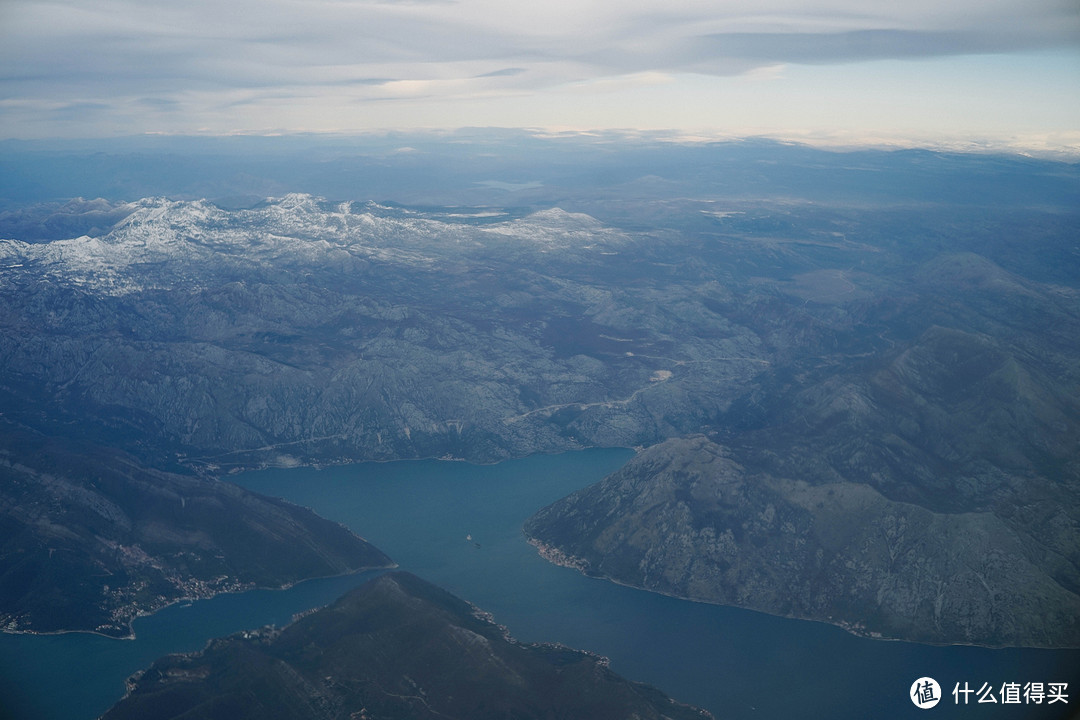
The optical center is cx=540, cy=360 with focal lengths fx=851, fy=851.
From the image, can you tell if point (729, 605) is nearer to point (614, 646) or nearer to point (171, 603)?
point (614, 646)

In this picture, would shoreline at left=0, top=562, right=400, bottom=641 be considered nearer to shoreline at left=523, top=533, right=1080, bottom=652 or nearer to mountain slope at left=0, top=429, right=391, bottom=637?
mountain slope at left=0, top=429, right=391, bottom=637

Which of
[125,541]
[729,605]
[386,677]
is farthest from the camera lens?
[125,541]

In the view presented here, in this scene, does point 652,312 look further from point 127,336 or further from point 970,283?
point 127,336

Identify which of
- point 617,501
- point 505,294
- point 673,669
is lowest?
point 673,669

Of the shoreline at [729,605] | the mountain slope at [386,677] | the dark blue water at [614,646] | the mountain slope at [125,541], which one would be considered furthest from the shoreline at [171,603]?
the shoreline at [729,605]

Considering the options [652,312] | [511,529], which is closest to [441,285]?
[652,312]

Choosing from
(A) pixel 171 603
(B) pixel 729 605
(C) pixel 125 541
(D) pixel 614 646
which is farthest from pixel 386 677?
(C) pixel 125 541

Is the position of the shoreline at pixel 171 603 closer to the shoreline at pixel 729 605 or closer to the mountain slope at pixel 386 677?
the mountain slope at pixel 386 677

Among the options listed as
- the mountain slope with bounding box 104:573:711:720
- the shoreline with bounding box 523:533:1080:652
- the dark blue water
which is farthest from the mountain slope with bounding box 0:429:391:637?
the shoreline with bounding box 523:533:1080:652

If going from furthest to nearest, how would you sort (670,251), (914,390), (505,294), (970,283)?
(670,251)
(970,283)
(505,294)
(914,390)
